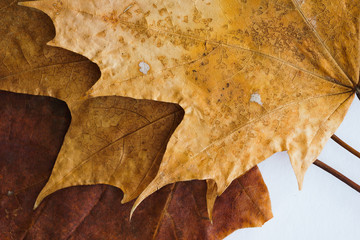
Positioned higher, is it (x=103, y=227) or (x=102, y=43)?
(x=102, y=43)

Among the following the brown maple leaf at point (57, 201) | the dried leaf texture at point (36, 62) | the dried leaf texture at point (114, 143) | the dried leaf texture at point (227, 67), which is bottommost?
the brown maple leaf at point (57, 201)

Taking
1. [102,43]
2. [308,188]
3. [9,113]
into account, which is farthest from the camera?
[308,188]

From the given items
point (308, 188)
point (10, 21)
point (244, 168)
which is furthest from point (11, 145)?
point (308, 188)

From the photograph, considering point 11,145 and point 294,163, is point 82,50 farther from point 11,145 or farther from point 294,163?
point 294,163

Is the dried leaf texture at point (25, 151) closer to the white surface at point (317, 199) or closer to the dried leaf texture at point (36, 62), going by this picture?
the dried leaf texture at point (36, 62)

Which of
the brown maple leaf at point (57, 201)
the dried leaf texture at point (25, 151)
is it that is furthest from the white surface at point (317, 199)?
the dried leaf texture at point (25, 151)

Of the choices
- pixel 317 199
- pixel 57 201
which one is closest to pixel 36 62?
pixel 57 201

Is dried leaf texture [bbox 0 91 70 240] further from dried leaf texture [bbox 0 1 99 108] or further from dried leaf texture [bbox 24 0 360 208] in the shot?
dried leaf texture [bbox 24 0 360 208]

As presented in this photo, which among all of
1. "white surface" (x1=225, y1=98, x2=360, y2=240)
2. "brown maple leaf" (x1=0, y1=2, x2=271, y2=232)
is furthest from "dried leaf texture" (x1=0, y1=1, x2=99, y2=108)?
"white surface" (x1=225, y1=98, x2=360, y2=240)
